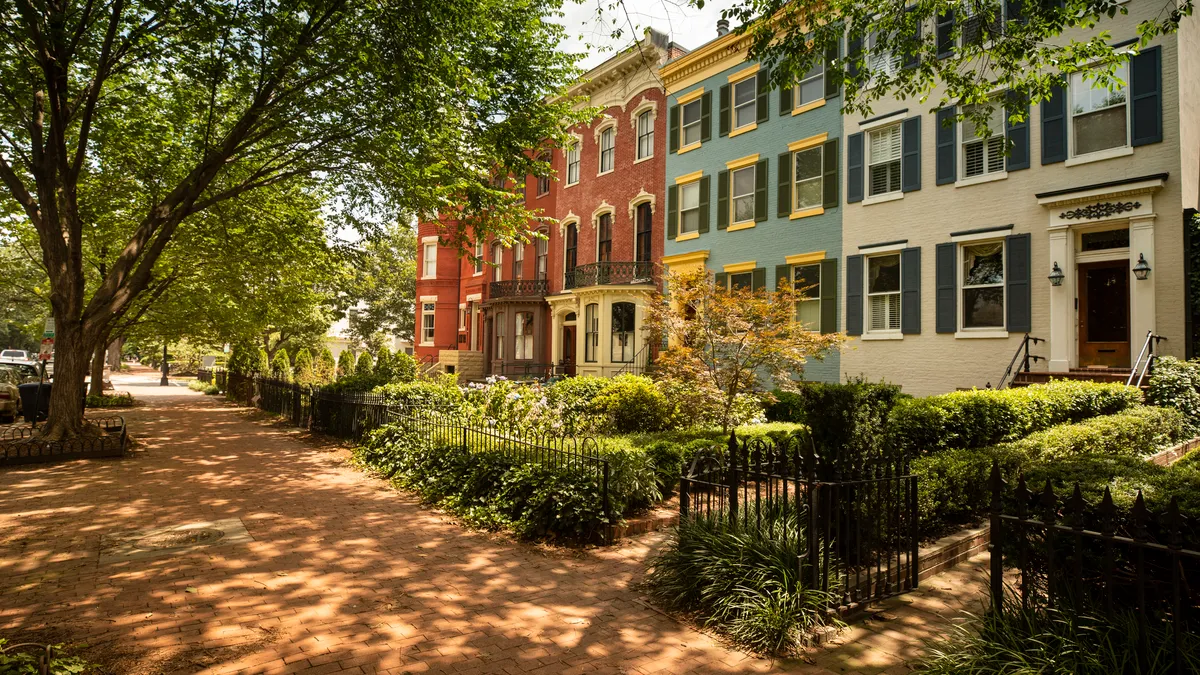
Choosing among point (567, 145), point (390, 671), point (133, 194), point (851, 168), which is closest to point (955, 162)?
point (851, 168)

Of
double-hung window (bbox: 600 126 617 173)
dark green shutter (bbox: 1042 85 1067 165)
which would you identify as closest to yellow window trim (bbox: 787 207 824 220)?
dark green shutter (bbox: 1042 85 1067 165)

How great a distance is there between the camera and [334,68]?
1128 centimetres

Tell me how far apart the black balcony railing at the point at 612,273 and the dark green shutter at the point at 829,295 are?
706cm

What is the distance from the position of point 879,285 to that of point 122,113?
18272 millimetres

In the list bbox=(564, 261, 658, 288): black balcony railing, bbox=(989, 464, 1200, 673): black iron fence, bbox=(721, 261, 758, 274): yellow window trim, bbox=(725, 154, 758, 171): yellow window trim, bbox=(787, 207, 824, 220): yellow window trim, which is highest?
bbox=(725, 154, 758, 171): yellow window trim

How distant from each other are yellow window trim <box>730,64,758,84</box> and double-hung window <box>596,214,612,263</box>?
24.5ft

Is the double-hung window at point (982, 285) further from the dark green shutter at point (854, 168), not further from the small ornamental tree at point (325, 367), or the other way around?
the small ornamental tree at point (325, 367)

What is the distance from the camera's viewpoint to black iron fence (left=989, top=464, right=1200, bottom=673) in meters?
3.14

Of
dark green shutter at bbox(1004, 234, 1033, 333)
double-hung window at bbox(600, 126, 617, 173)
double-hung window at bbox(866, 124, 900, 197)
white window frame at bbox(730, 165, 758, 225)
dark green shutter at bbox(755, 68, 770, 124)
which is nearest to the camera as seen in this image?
dark green shutter at bbox(1004, 234, 1033, 333)

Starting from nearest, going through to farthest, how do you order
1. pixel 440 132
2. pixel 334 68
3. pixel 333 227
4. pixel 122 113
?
pixel 334 68 → pixel 440 132 → pixel 122 113 → pixel 333 227

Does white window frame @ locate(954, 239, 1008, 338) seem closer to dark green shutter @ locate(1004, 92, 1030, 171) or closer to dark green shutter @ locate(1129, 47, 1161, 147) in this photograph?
dark green shutter @ locate(1004, 92, 1030, 171)

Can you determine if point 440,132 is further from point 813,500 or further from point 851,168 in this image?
point 851,168

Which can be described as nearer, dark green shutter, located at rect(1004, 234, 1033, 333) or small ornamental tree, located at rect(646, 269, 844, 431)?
small ornamental tree, located at rect(646, 269, 844, 431)

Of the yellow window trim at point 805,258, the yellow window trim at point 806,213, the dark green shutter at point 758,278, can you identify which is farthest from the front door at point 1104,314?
the dark green shutter at point 758,278
